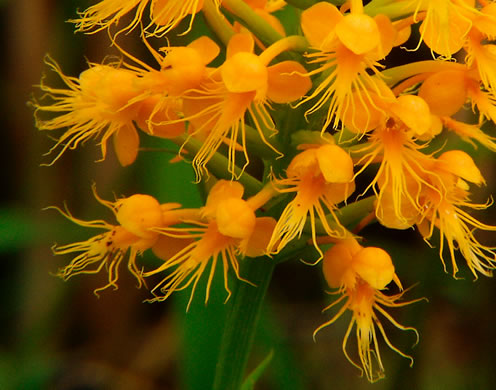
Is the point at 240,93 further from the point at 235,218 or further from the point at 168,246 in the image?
the point at 168,246

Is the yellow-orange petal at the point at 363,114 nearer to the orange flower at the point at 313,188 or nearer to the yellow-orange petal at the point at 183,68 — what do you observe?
the orange flower at the point at 313,188

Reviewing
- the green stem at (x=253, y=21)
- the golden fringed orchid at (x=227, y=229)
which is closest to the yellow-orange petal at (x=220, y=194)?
the golden fringed orchid at (x=227, y=229)

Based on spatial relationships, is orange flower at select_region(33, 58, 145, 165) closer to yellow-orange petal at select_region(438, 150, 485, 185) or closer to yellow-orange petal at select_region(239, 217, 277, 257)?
yellow-orange petal at select_region(239, 217, 277, 257)

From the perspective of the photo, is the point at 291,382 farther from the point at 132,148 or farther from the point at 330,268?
the point at 132,148

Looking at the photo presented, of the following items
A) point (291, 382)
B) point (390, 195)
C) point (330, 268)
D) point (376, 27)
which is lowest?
point (291, 382)

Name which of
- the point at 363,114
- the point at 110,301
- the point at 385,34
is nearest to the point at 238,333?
the point at 363,114

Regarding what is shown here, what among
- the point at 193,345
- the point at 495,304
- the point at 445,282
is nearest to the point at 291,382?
the point at 193,345
